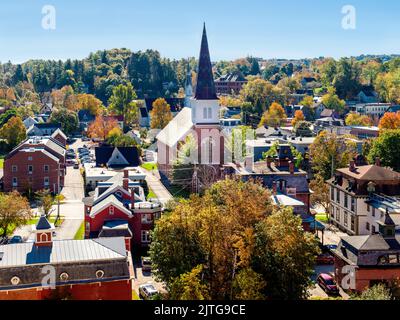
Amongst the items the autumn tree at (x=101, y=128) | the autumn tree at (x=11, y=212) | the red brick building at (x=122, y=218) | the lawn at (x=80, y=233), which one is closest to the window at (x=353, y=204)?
the red brick building at (x=122, y=218)

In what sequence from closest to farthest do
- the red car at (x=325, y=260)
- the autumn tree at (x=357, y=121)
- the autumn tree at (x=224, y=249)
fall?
1. the autumn tree at (x=224, y=249)
2. the red car at (x=325, y=260)
3. the autumn tree at (x=357, y=121)

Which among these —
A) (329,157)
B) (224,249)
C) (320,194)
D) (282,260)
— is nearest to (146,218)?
(224,249)

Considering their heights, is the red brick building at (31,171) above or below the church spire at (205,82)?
below

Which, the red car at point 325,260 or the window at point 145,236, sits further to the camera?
the window at point 145,236

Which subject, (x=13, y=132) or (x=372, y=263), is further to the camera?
(x=13, y=132)

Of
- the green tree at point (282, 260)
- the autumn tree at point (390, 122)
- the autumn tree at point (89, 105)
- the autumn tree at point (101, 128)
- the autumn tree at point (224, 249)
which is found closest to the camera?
the autumn tree at point (224, 249)

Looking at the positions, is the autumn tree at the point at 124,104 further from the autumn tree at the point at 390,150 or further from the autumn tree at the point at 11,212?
the autumn tree at the point at 11,212

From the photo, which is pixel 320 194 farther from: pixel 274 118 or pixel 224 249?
pixel 274 118
